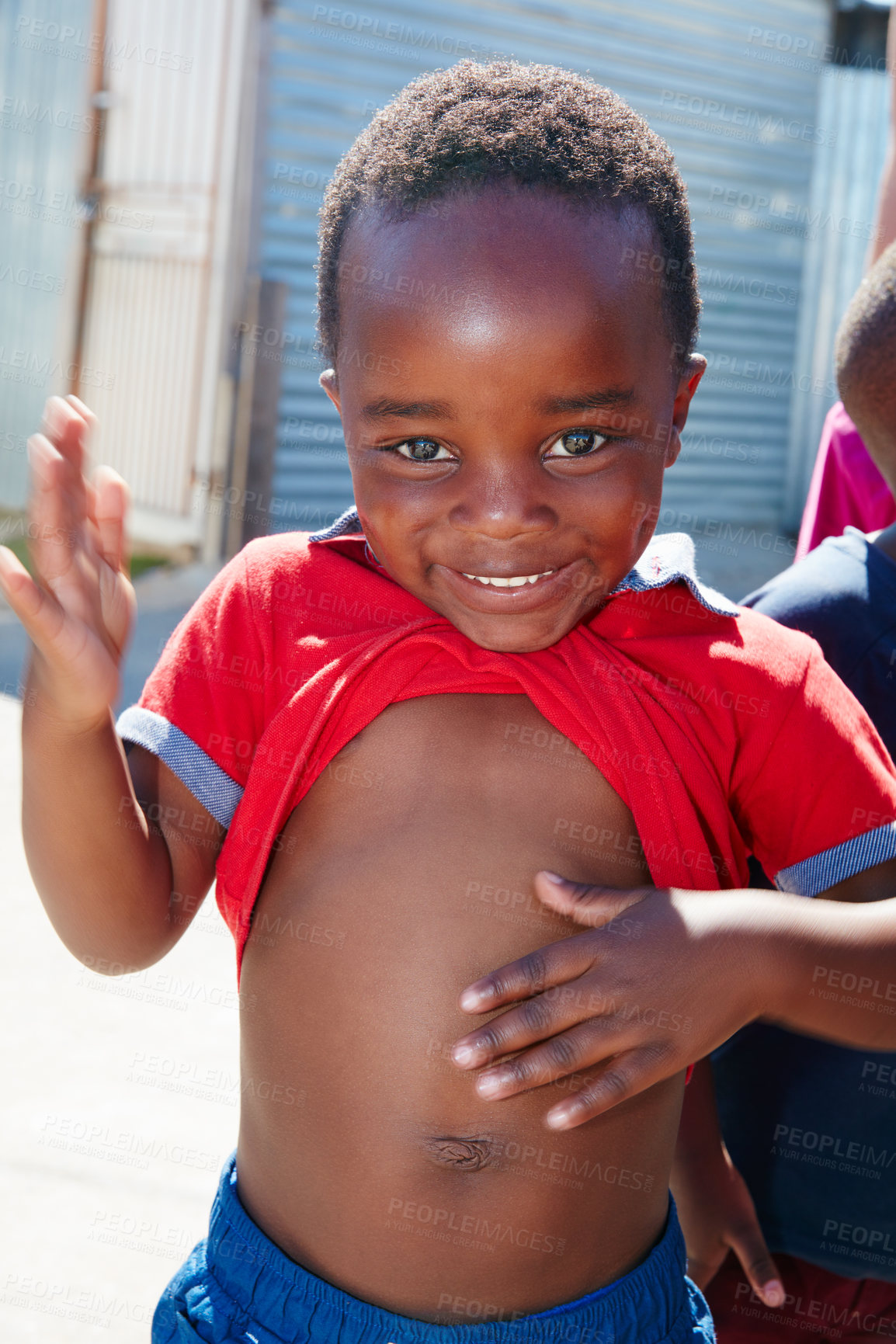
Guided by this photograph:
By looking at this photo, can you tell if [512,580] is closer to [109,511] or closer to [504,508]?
[504,508]

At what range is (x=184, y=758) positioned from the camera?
1.40m

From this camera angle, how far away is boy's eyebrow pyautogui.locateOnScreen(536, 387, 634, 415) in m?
1.23

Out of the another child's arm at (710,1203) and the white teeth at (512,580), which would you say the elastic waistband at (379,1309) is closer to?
the another child's arm at (710,1203)

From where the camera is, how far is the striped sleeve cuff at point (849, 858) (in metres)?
1.37

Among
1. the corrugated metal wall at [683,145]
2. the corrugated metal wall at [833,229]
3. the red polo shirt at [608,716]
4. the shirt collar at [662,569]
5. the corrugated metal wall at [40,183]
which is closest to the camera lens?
the red polo shirt at [608,716]

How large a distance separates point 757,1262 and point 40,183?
8.37 metres

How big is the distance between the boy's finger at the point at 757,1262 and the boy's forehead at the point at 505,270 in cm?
125

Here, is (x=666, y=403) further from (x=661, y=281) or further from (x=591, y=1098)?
(x=591, y=1098)

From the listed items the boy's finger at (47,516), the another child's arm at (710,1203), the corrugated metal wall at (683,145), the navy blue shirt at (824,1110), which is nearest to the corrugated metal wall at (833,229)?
the corrugated metal wall at (683,145)

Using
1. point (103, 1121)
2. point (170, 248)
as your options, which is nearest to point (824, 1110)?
point (103, 1121)

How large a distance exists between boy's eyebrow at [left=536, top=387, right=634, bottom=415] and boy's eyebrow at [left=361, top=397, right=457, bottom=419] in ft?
0.30

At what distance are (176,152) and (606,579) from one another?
741cm

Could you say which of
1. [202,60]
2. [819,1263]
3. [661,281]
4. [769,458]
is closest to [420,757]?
[661,281]

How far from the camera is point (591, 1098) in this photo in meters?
1.18
